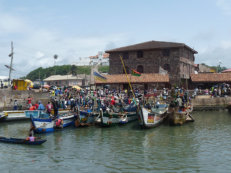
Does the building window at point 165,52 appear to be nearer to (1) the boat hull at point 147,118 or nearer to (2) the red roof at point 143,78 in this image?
(2) the red roof at point 143,78

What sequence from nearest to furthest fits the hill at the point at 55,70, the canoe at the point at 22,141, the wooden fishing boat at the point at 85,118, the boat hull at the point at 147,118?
the canoe at the point at 22,141 < the boat hull at the point at 147,118 < the wooden fishing boat at the point at 85,118 < the hill at the point at 55,70

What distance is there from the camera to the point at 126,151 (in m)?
Result: 15.2

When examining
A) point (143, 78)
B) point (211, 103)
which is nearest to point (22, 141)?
point (211, 103)

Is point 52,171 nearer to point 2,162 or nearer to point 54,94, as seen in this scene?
point 2,162

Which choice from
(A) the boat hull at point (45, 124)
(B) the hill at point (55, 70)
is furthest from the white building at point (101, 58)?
(A) the boat hull at point (45, 124)

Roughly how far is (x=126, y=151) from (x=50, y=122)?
8.28 meters

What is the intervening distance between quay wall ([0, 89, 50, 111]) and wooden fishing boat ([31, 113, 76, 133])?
1148cm

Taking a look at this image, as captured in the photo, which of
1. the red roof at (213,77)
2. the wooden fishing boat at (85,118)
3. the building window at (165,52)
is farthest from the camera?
the building window at (165,52)

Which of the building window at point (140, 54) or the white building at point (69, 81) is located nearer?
the building window at point (140, 54)

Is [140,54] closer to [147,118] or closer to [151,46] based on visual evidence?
[151,46]

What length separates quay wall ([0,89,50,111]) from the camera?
33.0m

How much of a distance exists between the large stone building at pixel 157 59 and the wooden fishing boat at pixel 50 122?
20.1 m

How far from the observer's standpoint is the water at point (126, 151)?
12562 mm

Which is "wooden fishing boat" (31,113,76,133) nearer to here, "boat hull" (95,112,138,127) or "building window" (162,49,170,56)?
"boat hull" (95,112,138,127)
